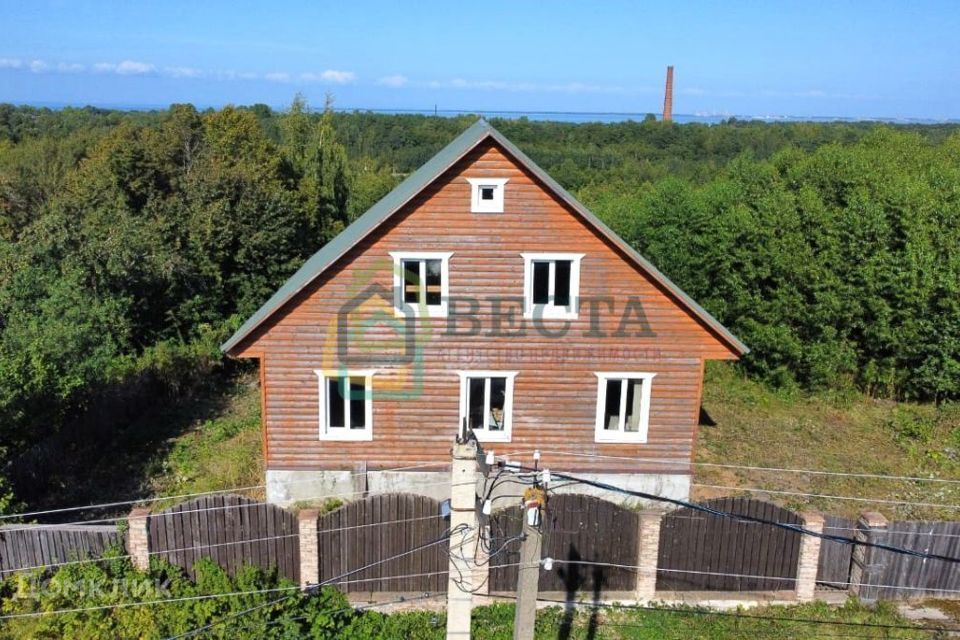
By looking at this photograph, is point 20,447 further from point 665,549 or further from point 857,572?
point 857,572

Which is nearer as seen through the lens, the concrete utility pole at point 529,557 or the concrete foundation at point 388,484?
the concrete utility pole at point 529,557

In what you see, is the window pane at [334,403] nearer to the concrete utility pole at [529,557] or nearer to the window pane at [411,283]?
the window pane at [411,283]

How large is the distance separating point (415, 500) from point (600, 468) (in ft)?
16.2

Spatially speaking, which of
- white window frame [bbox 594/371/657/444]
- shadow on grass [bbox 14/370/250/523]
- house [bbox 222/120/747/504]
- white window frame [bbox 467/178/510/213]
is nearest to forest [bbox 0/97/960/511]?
shadow on grass [bbox 14/370/250/523]

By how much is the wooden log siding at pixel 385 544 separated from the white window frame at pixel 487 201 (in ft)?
20.3

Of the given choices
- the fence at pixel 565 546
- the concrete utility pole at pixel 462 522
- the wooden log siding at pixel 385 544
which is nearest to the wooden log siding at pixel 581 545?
the fence at pixel 565 546

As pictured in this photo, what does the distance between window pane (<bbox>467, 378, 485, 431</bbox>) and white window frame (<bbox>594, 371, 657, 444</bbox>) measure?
265 centimetres

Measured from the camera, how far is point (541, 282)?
52.5 ft

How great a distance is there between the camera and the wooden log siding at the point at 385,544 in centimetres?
1333

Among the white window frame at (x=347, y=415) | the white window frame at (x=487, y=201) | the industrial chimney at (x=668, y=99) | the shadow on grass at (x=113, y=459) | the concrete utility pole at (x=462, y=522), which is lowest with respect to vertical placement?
the shadow on grass at (x=113, y=459)

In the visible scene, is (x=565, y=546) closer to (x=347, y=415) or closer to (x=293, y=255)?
(x=347, y=415)

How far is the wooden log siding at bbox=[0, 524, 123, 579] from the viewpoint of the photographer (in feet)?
42.4

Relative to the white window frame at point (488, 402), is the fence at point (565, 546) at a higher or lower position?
lower

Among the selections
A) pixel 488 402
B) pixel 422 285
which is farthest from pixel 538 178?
pixel 488 402
